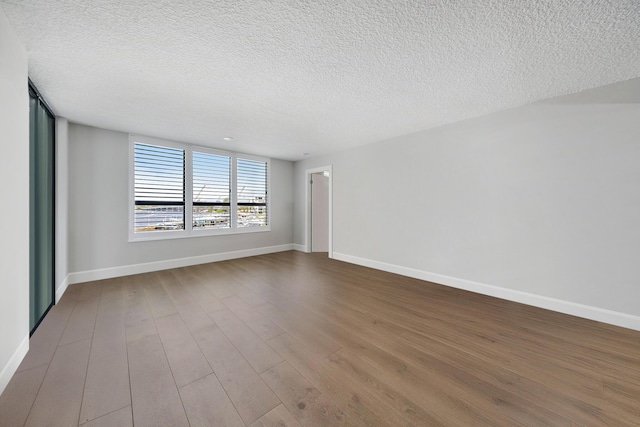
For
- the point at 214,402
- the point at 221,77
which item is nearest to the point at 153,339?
the point at 214,402

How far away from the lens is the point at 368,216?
459cm

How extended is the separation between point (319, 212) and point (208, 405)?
16.5 feet

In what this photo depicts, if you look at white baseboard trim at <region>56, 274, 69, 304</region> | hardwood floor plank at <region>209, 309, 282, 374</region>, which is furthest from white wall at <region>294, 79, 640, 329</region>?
white baseboard trim at <region>56, 274, 69, 304</region>

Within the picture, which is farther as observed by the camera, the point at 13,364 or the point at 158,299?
the point at 158,299

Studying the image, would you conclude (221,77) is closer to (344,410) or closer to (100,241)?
(344,410)

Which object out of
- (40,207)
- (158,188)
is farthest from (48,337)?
(158,188)

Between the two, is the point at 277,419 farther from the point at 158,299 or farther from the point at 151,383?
the point at 158,299

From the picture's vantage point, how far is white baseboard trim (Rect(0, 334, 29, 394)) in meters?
1.48

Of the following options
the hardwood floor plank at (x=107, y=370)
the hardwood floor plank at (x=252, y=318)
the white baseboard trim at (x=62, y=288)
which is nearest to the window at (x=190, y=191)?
the white baseboard trim at (x=62, y=288)

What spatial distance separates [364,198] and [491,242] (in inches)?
85.2

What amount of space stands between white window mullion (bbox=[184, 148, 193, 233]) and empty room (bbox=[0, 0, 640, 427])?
0.06 m

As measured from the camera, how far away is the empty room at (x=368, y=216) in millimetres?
1469

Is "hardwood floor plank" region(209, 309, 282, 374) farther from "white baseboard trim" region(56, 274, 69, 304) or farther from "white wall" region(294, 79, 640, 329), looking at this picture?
"white wall" region(294, 79, 640, 329)

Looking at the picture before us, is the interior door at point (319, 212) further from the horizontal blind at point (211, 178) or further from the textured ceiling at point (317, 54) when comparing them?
the textured ceiling at point (317, 54)
